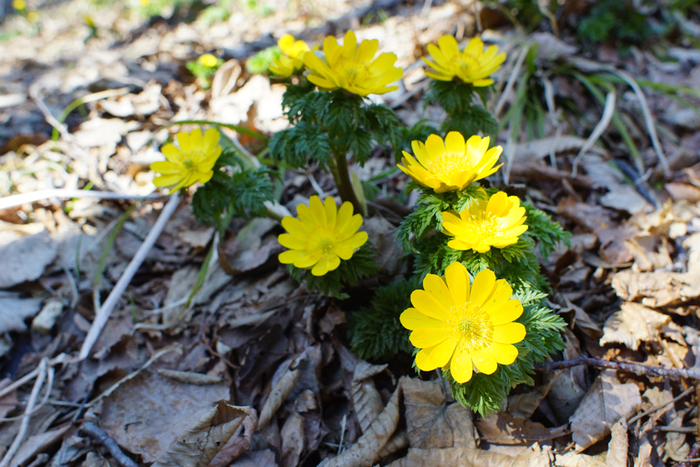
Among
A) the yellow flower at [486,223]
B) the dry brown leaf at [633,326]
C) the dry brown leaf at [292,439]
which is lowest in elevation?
the dry brown leaf at [292,439]

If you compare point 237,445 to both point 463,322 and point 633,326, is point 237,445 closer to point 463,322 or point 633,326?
point 463,322

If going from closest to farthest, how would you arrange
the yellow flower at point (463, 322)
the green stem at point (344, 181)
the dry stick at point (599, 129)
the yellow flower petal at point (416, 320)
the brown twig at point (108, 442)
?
1. the yellow flower at point (463, 322)
2. the yellow flower petal at point (416, 320)
3. the brown twig at point (108, 442)
4. the green stem at point (344, 181)
5. the dry stick at point (599, 129)

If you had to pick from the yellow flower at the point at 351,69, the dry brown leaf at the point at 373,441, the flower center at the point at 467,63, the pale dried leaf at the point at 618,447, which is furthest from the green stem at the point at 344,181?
the pale dried leaf at the point at 618,447

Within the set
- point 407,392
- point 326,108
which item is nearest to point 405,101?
point 326,108

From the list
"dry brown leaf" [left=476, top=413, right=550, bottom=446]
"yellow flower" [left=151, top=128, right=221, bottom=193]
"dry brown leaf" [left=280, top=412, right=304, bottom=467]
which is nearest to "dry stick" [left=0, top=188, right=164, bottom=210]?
"yellow flower" [left=151, top=128, right=221, bottom=193]

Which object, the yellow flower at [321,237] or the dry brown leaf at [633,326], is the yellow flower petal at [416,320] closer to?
the yellow flower at [321,237]

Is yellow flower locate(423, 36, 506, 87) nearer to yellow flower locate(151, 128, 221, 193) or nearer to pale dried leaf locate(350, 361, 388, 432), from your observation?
yellow flower locate(151, 128, 221, 193)
